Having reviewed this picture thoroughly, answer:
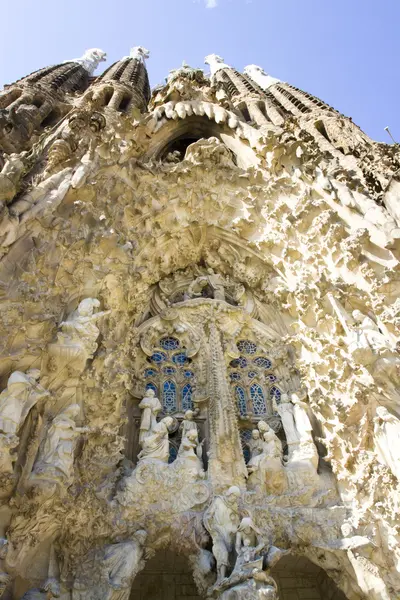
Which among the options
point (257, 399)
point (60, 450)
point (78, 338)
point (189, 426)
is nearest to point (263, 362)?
point (257, 399)

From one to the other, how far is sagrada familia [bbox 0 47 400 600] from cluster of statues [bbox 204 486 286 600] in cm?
Result: 2

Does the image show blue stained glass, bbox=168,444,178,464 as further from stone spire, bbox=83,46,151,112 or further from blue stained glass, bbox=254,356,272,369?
stone spire, bbox=83,46,151,112

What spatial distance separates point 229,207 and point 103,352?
4.52 m

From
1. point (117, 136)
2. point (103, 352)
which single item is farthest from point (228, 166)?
point (103, 352)

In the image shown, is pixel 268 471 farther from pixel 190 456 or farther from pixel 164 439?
pixel 164 439

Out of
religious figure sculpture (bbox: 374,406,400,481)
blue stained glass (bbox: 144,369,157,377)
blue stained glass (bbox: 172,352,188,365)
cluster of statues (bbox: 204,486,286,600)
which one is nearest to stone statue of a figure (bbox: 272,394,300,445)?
religious figure sculpture (bbox: 374,406,400,481)

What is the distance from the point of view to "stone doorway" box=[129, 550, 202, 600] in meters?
5.48

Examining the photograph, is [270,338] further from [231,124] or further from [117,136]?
[231,124]

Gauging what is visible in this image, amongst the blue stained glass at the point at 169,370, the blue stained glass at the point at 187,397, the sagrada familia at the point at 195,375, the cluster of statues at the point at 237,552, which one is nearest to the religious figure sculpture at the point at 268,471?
the sagrada familia at the point at 195,375

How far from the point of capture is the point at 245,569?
430 cm

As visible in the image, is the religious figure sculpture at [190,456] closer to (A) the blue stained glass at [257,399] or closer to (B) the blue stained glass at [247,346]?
(A) the blue stained glass at [257,399]

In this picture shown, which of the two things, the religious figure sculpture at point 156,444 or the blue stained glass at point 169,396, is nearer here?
the religious figure sculpture at point 156,444

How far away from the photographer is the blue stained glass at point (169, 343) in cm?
787

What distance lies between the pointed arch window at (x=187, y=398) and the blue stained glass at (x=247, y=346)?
4.11 ft
